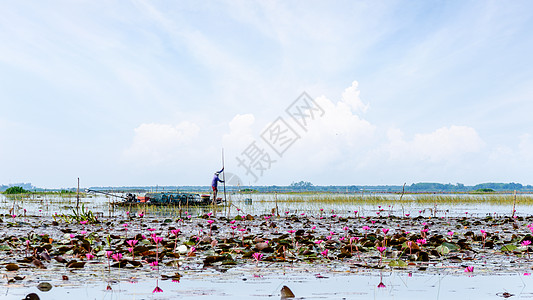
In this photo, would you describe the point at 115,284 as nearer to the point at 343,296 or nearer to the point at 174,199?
the point at 343,296

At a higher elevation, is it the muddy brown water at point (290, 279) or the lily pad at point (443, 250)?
the lily pad at point (443, 250)

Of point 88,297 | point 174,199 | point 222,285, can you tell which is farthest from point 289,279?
point 174,199

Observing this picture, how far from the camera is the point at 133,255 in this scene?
20.3 ft

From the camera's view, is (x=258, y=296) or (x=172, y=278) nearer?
(x=258, y=296)

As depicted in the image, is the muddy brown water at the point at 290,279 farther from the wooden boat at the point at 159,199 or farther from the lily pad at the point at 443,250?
the wooden boat at the point at 159,199

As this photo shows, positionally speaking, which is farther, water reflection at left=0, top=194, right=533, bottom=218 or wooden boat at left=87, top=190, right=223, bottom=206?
wooden boat at left=87, top=190, right=223, bottom=206

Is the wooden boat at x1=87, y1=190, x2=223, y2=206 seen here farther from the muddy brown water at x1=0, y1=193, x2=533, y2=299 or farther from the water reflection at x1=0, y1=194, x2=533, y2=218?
the muddy brown water at x1=0, y1=193, x2=533, y2=299

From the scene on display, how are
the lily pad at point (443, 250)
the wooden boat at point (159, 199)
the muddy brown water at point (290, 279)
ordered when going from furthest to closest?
the wooden boat at point (159, 199)
the lily pad at point (443, 250)
the muddy brown water at point (290, 279)

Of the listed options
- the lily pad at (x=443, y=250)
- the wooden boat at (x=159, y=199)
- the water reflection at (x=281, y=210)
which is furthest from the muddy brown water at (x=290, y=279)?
the wooden boat at (x=159, y=199)

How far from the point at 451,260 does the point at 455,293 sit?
210 centimetres

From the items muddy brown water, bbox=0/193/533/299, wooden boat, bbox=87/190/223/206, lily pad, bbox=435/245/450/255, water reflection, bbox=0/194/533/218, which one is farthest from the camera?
wooden boat, bbox=87/190/223/206

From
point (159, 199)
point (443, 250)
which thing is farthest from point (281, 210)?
point (443, 250)

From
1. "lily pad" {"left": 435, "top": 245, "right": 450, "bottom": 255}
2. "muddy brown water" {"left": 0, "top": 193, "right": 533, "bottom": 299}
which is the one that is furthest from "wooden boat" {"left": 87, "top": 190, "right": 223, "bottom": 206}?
"lily pad" {"left": 435, "top": 245, "right": 450, "bottom": 255}

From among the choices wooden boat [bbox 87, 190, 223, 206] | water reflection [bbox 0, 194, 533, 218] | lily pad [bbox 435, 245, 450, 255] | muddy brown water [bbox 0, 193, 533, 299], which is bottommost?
water reflection [bbox 0, 194, 533, 218]
